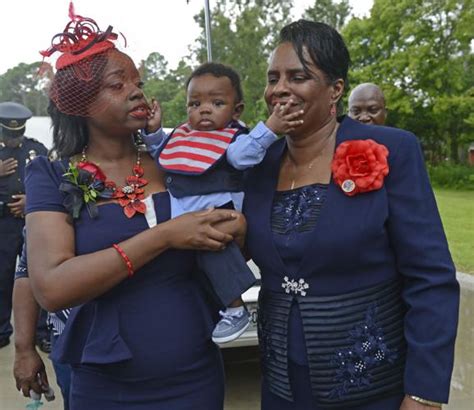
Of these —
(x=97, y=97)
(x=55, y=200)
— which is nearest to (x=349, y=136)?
(x=97, y=97)

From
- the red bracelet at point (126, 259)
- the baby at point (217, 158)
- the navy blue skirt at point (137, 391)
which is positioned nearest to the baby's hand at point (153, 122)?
the baby at point (217, 158)

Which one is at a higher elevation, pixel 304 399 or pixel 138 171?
pixel 138 171

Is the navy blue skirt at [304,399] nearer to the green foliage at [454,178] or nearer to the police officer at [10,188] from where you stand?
the police officer at [10,188]

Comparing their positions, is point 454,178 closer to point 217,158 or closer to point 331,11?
point 217,158

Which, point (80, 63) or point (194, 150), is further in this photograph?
point (194, 150)

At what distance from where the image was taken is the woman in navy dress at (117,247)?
189 cm

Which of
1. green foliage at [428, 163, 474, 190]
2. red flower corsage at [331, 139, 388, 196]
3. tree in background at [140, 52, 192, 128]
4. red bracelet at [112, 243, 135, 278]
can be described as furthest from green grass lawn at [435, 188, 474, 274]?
tree in background at [140, 52, 192, 128]

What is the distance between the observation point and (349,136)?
202cm

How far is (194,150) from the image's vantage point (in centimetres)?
227

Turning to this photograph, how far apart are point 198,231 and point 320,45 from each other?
0.72 m

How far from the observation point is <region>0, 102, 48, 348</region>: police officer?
581 cm

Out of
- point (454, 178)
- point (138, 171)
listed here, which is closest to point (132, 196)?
point (138, 171)

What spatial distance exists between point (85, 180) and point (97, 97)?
0.28 metres

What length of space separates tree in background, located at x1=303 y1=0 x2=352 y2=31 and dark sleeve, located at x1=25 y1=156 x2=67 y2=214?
4566cm
